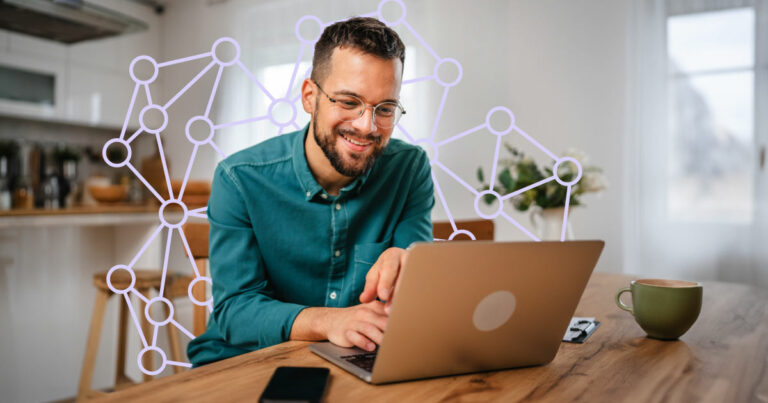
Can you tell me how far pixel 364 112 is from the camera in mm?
1193

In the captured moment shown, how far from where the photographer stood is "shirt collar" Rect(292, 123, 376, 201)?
→ 1284 mm

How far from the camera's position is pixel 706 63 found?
2.94 m

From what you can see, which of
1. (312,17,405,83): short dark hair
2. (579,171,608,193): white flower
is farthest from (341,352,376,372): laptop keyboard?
(579,171,608,193): white flower

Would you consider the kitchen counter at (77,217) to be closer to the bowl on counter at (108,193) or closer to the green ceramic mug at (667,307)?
the bowl on counter at (108,193)

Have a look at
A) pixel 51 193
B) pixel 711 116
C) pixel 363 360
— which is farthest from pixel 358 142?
pixel 51 193

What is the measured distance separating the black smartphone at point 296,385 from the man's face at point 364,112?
2.03 ft

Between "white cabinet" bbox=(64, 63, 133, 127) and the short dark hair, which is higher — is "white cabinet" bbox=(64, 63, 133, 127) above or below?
above

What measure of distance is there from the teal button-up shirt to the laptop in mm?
501

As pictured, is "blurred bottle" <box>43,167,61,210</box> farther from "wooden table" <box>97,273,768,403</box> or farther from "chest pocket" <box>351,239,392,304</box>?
"wooden table" <box>97,273,768,403</box>

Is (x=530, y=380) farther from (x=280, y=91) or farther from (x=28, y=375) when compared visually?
(x=280, y=91)

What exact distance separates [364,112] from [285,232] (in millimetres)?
335

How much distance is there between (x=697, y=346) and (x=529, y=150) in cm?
251

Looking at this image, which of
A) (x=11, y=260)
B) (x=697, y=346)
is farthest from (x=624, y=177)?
(x=11, y=260)

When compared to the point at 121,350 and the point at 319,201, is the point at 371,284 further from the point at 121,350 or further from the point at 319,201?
the point at 121,350
